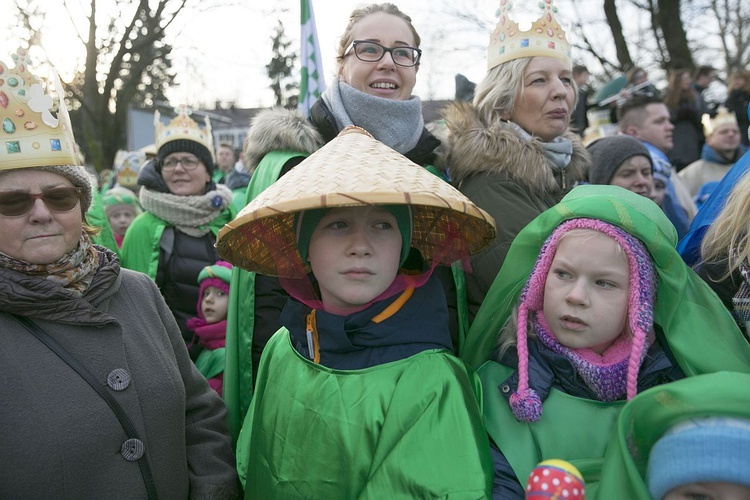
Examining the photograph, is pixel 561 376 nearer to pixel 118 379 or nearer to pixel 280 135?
pixel 118 379

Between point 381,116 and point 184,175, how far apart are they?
2441 millimetres

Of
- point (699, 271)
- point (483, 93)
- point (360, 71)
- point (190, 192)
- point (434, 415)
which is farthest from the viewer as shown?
point (190, 192)

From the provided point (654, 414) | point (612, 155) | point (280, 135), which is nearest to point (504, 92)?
point (280, 135)

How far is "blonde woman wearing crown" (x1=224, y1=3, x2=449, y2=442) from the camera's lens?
2.90 meters

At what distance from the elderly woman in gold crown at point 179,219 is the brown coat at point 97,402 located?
190 cm

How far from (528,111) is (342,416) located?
5.83 ft

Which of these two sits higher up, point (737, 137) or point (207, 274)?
point (737, 137)

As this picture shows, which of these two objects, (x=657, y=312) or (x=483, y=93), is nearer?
(x=657, y=312)

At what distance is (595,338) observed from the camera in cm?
203

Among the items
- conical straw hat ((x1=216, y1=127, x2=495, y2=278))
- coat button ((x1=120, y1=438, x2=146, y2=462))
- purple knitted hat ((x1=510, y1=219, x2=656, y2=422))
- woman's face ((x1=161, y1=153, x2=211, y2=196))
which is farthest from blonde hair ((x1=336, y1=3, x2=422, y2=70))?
woman's face ((x1=161, y1=153, x2=211, y2=196))

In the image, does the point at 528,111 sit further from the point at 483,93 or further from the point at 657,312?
the point at 657,312

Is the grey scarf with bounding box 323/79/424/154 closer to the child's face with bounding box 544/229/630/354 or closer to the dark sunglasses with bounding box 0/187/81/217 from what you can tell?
the child's face with bounding box 544/229/630/354

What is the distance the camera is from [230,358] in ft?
9.86

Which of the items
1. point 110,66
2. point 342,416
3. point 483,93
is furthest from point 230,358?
point 110,66
